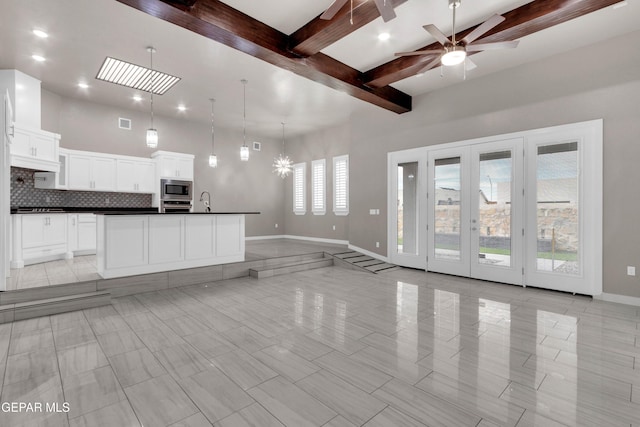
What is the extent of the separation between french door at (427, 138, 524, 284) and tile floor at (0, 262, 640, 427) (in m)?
1.22

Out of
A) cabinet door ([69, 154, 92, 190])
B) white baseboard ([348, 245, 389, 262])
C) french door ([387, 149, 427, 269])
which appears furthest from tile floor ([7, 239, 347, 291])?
french door ([387, 149, 427, 269])

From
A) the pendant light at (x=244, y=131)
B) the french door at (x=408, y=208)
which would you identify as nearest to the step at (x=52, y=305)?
the pendant light at (x=244, y=131)

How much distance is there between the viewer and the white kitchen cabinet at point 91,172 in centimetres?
653

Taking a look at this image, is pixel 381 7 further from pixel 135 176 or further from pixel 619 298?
pixel 135 176

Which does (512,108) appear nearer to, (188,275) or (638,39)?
(638,39)

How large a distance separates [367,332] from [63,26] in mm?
5505

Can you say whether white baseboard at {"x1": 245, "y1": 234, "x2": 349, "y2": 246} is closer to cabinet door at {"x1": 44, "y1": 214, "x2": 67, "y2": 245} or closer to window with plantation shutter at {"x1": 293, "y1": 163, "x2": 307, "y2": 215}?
window with plantation shutter at {"x1": 293, "y1": 163, "x2": 307, "y2": 215}

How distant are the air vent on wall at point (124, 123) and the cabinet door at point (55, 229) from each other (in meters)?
2.69

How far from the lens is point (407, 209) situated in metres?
6.62

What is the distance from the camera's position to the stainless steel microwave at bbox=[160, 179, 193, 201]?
7.68 metres

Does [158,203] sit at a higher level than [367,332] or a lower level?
higher

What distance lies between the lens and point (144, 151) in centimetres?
782

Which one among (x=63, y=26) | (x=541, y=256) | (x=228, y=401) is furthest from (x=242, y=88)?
(x=541, y=256)

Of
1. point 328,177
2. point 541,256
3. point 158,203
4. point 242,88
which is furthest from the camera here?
point 328,177
